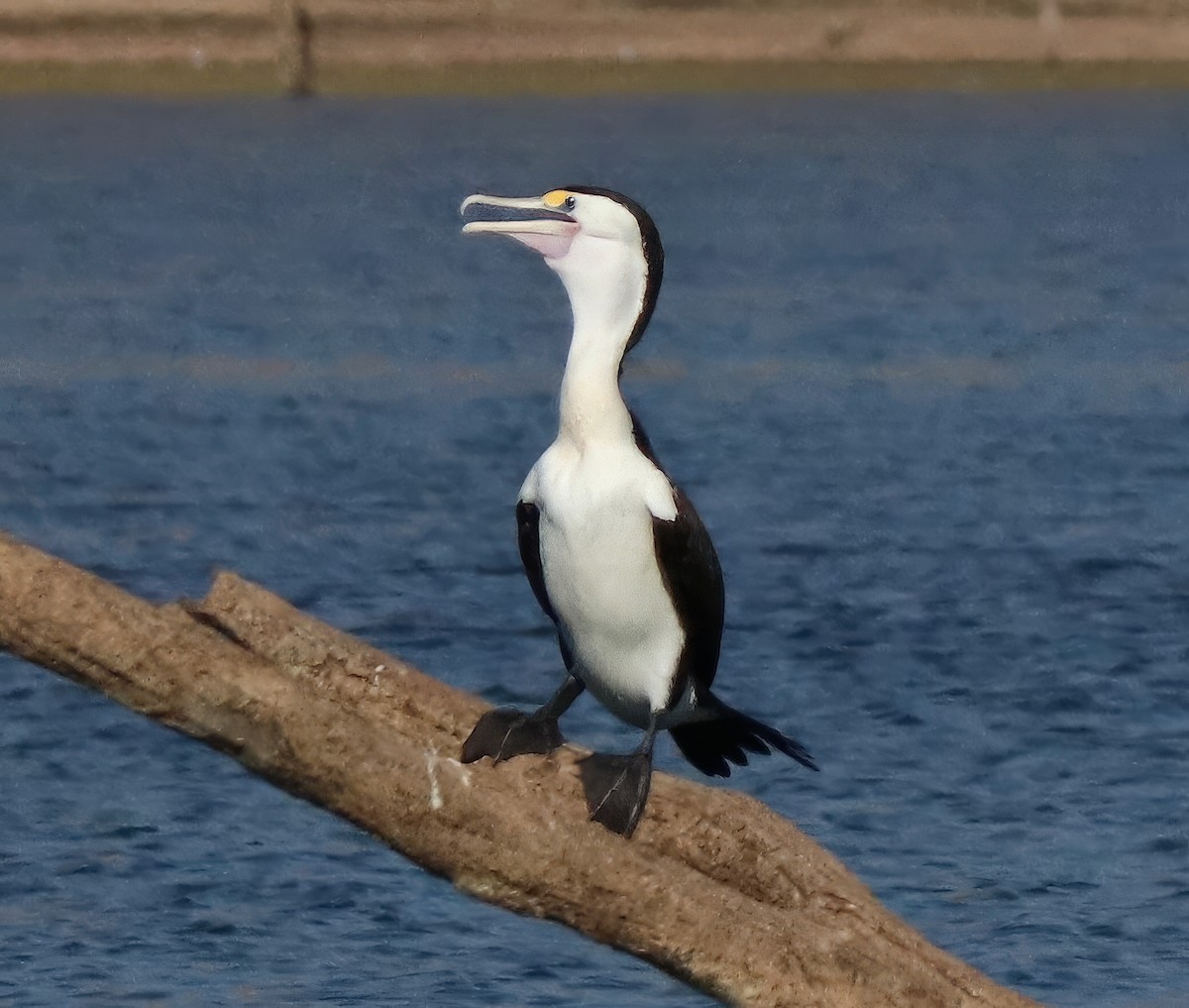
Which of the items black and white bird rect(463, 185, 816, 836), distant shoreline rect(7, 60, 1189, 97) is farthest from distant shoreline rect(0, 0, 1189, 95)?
black and white bird rect(463, 185, 816, 836)

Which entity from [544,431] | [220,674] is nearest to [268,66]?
[544,431]

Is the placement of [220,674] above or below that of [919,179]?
above

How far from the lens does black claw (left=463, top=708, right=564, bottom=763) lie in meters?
4.54

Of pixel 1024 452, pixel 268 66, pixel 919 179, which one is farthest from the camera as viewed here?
pixel 268 66

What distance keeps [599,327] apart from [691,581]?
2.06ft

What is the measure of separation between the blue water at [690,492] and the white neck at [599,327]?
8.48 feet

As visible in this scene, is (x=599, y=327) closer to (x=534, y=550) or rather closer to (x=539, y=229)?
(x=539, y=229)

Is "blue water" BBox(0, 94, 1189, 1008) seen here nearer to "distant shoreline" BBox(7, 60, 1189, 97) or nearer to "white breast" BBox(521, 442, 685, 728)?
"white breast" BBox(521, 442, 685, 728)

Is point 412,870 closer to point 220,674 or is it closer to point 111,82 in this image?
point 220,674

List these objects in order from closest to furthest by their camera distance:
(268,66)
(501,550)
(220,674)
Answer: (220,674), (501,550), (268,66)

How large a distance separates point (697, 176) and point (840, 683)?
1946cm

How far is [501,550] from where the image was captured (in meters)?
12.5

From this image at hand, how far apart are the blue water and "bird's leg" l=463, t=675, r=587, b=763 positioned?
7.57 ft

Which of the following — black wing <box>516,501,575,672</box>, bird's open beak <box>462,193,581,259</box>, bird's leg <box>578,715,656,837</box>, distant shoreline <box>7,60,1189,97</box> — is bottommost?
distant shoreline <box>7,60,1189,97</box>
